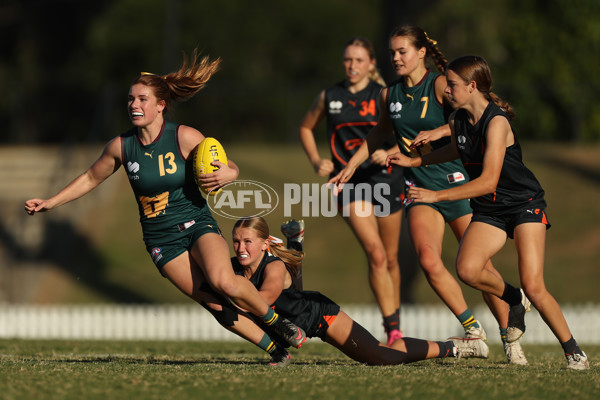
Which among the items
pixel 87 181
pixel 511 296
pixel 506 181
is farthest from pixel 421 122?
pixel 87 181

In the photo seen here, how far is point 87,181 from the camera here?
7109mm

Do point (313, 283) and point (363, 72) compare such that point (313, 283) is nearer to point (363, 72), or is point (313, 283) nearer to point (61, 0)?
point (363, 72)

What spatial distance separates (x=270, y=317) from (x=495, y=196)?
1.83 meters

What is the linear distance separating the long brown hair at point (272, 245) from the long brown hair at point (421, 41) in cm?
203

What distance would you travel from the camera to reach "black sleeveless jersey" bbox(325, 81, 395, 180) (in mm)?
8656

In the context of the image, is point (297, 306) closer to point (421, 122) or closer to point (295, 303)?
point (295, 303)

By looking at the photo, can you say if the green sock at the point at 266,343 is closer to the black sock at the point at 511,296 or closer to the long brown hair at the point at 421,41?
the black sock at the point at 511,296

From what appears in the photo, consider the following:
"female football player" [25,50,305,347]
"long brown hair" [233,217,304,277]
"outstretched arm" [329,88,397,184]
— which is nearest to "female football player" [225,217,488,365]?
"long brown hair" [233,217,304,277]

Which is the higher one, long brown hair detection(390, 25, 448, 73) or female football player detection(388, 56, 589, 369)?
long brown hair detection(390, 25, 448, 73)

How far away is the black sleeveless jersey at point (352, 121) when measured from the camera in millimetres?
8656

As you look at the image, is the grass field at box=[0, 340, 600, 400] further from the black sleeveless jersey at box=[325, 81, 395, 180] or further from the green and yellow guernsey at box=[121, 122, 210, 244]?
the black sleeveless jersey at box=[325, 81, 395, 180]

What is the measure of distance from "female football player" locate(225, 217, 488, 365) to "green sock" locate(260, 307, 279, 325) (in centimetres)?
18

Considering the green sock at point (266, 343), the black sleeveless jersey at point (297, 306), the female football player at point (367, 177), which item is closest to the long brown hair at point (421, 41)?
the female football player at point (367, 177)

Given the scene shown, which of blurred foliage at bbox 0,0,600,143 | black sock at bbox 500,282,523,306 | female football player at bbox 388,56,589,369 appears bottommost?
black sock at bbox 500,282,523,306
